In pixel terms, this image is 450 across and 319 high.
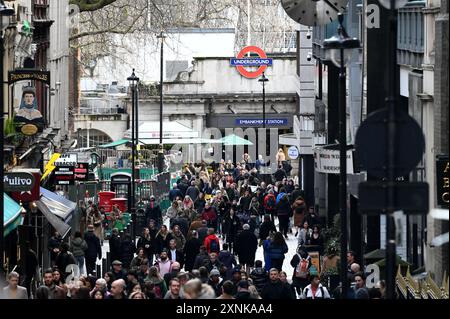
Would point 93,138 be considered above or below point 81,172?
above

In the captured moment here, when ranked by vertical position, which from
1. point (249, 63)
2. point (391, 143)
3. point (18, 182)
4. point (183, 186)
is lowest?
point (183, 186)

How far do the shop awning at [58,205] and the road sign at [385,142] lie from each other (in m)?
20.1

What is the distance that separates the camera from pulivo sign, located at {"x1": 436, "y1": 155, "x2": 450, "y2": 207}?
902 inches

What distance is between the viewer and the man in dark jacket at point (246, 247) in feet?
118

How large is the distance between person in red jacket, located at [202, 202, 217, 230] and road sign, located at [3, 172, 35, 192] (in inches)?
533

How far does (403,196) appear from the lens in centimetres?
1550

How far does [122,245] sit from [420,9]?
25.8 ft

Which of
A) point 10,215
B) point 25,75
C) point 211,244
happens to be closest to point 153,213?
point 25,75

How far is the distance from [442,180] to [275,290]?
9.91 ft

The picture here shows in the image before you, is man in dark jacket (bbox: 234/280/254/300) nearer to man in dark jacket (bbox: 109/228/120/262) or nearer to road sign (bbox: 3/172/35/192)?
road sign (bbox: 3/172/35/192)

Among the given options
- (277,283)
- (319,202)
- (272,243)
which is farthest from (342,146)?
(319,202)

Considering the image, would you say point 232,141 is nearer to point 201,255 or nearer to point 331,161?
point 331,161

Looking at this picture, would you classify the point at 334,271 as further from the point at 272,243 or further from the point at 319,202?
the point at 319,202

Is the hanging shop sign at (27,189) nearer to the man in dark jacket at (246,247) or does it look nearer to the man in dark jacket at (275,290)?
the man in dark jacket at (246,247)
